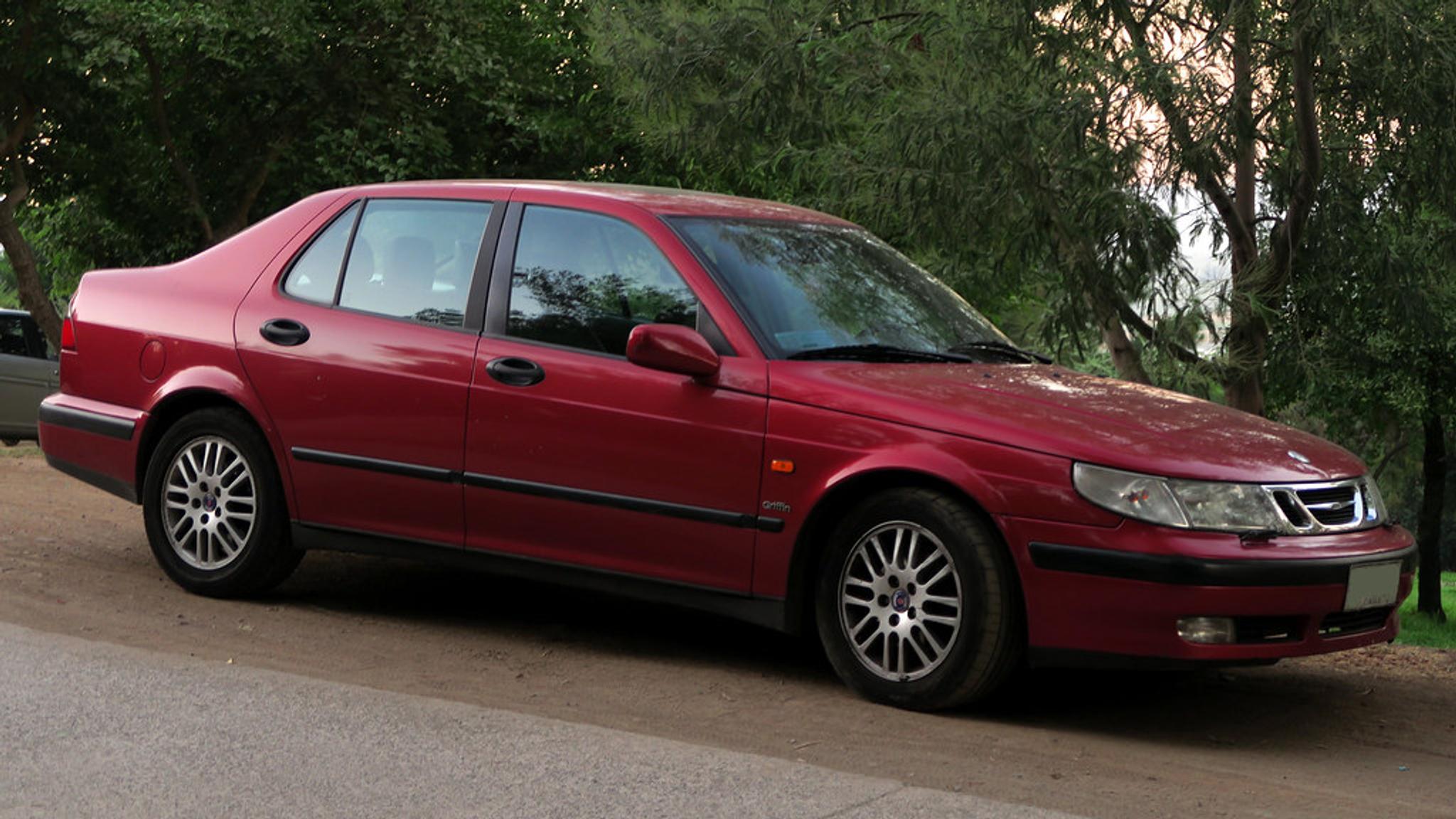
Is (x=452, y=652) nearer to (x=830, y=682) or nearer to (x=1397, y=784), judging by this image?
(x=830, y=682)

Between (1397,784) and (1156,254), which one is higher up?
(1156,254)

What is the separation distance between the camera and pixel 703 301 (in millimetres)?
6531

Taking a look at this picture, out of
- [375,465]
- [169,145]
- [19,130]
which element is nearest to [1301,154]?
[375,465]

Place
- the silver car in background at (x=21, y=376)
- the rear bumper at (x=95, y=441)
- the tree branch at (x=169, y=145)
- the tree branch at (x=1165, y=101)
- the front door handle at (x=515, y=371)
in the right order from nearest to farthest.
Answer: the front door handle at (x=515, y=371) < the rear bumper at (x=95, y=441) < the tree branch at (x=1165, y=101) < the silver car in background at (x=21, y=376) < the tree branch at (x=169, y=145)

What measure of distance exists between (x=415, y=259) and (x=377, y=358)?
17.1 inches

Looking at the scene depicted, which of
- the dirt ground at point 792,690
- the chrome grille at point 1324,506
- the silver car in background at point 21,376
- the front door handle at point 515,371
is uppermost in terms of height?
the front door handle at point 515,371

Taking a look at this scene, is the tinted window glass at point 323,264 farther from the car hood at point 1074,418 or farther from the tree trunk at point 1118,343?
the tree trunk at point 1118,343

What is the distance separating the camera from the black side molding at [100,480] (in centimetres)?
787

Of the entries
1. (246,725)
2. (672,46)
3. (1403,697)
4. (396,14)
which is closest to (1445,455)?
(396,14)

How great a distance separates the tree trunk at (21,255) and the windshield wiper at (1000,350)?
58.6ft

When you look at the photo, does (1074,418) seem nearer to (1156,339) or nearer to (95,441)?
(95,441)

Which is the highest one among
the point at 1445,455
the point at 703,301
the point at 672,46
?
the point at 672,46

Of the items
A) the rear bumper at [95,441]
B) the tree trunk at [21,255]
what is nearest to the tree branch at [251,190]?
the tree trunk at [21,255]

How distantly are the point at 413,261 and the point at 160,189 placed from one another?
18.0 m
